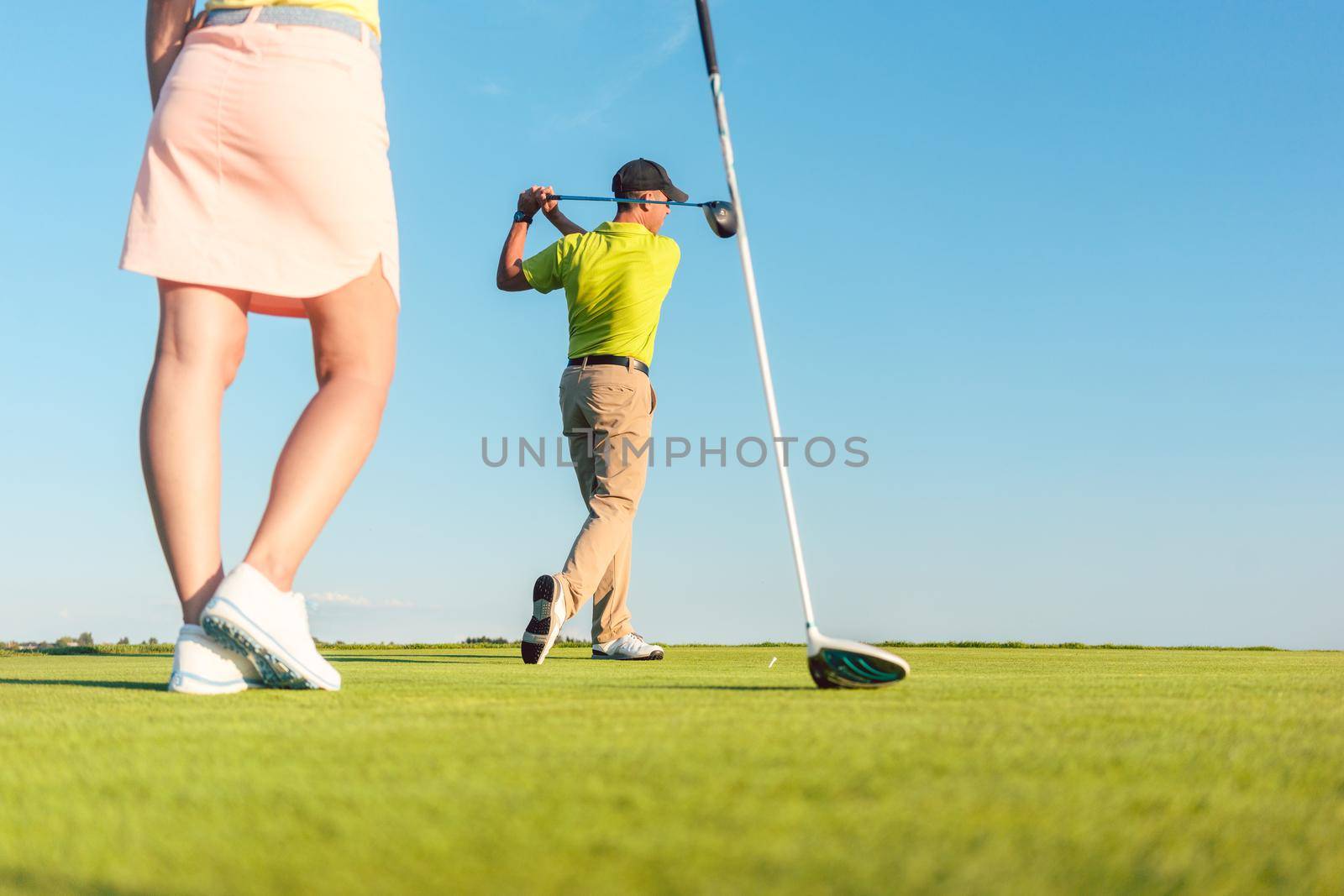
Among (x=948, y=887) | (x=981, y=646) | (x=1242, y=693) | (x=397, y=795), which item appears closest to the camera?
(x=948, y=887)

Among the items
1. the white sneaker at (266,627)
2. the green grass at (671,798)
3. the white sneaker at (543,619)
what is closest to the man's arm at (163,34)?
the white sneaker at (266,627)

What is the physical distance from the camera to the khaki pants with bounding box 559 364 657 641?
5297mm

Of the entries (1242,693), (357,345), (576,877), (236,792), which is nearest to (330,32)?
(357,345)

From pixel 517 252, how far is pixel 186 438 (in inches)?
137

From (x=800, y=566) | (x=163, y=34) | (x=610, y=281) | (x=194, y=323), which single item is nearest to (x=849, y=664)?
(x=800, y=566)

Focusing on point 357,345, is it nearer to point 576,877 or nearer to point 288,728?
point 288,728

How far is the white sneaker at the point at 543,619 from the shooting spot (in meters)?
4.72

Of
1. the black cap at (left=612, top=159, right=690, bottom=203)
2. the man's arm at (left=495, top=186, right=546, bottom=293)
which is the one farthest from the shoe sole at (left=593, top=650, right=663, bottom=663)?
the black cap at (left=612, top=159, right=690, bottom=203)

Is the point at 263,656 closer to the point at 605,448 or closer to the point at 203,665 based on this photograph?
the point at 203,665

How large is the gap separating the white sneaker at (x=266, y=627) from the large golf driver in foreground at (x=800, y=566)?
1119 millimetres

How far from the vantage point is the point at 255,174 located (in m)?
2.68

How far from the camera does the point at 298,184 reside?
106 inches

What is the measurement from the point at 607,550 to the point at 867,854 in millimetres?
4437

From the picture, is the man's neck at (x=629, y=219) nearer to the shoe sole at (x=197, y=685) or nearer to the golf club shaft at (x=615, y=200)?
the golf club shaft at (x=615, y=200)
